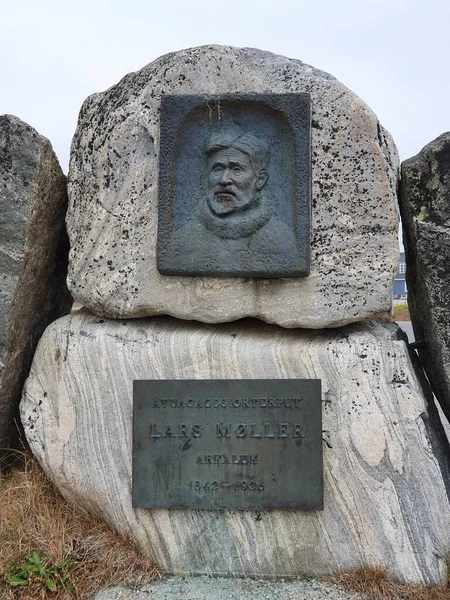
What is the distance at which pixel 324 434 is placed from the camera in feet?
7.99

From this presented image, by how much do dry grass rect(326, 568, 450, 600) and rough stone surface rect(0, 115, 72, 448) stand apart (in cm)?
179

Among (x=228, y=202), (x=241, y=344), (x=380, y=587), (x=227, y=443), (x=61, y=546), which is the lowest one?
(x=380, y=587)

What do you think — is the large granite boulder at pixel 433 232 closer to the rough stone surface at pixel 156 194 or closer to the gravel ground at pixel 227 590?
the rough stone surface at pixel 156 194

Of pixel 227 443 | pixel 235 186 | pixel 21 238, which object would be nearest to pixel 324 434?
pixel 227 443

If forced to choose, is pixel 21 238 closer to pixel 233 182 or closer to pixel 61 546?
pixel 233 182

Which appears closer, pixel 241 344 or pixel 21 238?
pixel 241 344

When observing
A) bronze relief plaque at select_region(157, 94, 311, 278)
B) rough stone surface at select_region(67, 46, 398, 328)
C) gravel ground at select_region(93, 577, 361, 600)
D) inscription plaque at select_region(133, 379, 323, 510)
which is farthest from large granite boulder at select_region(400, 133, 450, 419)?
gravel ground at select_region(93, 577, 361, 600)

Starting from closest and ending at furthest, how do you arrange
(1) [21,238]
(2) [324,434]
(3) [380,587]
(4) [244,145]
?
(3) [380,587]
(2) [324,434]
(4) [244,145]
(1) [21,238]

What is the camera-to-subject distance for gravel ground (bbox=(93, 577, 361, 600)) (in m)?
2.25

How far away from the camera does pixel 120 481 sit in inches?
99.3

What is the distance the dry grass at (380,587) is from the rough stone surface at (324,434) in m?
0.04

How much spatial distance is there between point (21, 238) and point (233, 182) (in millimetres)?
1087

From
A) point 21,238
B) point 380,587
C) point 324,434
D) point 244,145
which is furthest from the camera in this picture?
point 21,238

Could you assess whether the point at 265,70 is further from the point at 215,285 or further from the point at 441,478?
the point at 441,478
